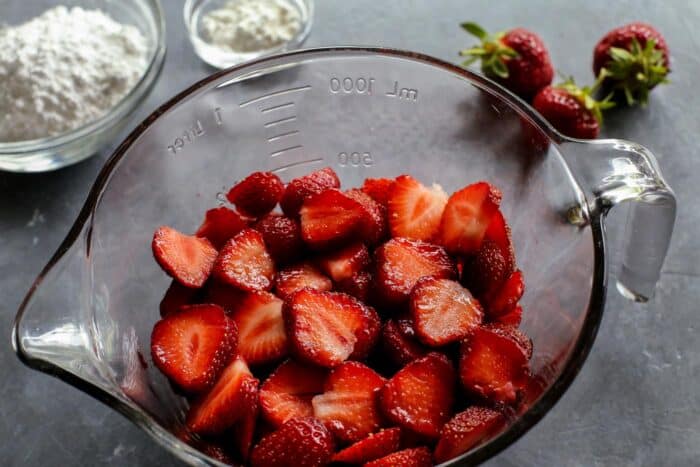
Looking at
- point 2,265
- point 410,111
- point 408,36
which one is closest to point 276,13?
point 408,36

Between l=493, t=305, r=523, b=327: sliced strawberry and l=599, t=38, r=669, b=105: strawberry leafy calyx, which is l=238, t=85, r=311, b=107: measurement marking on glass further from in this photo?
l=599, t=38, r=669, b=105: strawberry leafy calyx

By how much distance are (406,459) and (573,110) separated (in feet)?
2.63

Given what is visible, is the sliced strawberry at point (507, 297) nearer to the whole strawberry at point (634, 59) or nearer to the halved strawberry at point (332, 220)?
the halved strawberry at point (332, 220)

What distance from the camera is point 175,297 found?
124 centimetres

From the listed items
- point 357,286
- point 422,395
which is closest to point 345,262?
point 357,286

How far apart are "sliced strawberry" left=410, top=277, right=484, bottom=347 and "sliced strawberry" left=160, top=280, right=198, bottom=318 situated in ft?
1.07

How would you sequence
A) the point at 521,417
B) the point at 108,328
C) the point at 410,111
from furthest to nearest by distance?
the point at 410,111 → the point at 108,328 → the point at 521,417

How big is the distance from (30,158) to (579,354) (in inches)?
40.8

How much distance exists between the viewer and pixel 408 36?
1799 mm

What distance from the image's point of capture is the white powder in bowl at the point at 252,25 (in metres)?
1.74

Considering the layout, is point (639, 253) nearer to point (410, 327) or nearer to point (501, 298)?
point (501, 298)

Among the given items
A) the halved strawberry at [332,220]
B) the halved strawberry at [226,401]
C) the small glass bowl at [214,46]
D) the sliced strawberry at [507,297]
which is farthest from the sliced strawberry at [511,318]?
the small glass bowl at [214,46]

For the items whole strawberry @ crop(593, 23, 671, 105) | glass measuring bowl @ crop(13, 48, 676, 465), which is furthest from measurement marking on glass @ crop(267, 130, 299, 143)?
whole strawberry @ crop(593, 23, 671, 105)

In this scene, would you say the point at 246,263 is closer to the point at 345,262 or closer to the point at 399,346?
the point at 345,262
